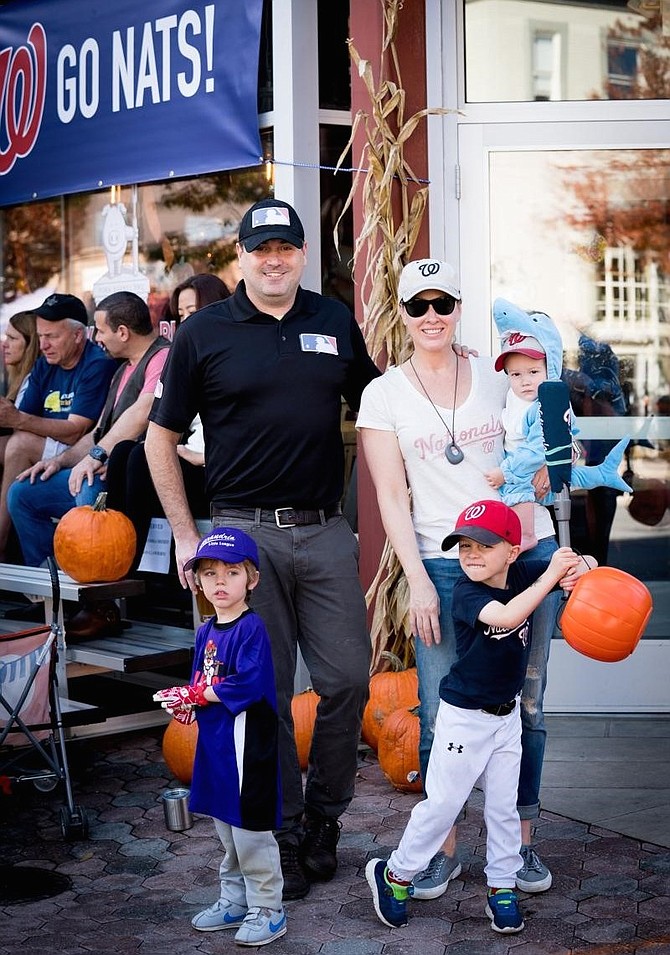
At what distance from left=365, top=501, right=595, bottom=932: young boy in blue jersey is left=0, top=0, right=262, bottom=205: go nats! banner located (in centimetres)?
356

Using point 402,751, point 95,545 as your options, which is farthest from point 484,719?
point 95,545

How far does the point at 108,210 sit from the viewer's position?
320 inches

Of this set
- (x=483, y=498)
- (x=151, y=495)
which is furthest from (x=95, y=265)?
(x=483, y=498)

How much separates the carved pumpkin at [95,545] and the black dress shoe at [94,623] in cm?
35

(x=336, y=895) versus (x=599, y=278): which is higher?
(x=599, y=278)

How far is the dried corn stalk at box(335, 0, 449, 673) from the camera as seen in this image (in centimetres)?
611

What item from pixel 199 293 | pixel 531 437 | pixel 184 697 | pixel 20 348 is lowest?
pixel 184 697

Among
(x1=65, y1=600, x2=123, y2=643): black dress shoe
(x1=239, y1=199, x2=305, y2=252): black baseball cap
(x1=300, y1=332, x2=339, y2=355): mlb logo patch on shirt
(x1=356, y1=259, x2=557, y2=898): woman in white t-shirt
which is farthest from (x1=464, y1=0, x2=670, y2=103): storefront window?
(x1=65, y1=600, x2=123, y2=643): black dress shoe

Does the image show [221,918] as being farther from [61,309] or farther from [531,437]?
[61,309]

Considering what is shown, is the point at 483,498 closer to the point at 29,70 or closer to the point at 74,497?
the point at 74,497

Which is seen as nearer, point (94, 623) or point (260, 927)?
point (260, 927)

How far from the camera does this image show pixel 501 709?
3.94m

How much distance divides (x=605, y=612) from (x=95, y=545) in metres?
2.89

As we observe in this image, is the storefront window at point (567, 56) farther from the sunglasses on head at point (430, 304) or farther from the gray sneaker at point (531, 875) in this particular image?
the gray sneaker at point (531, 875)
